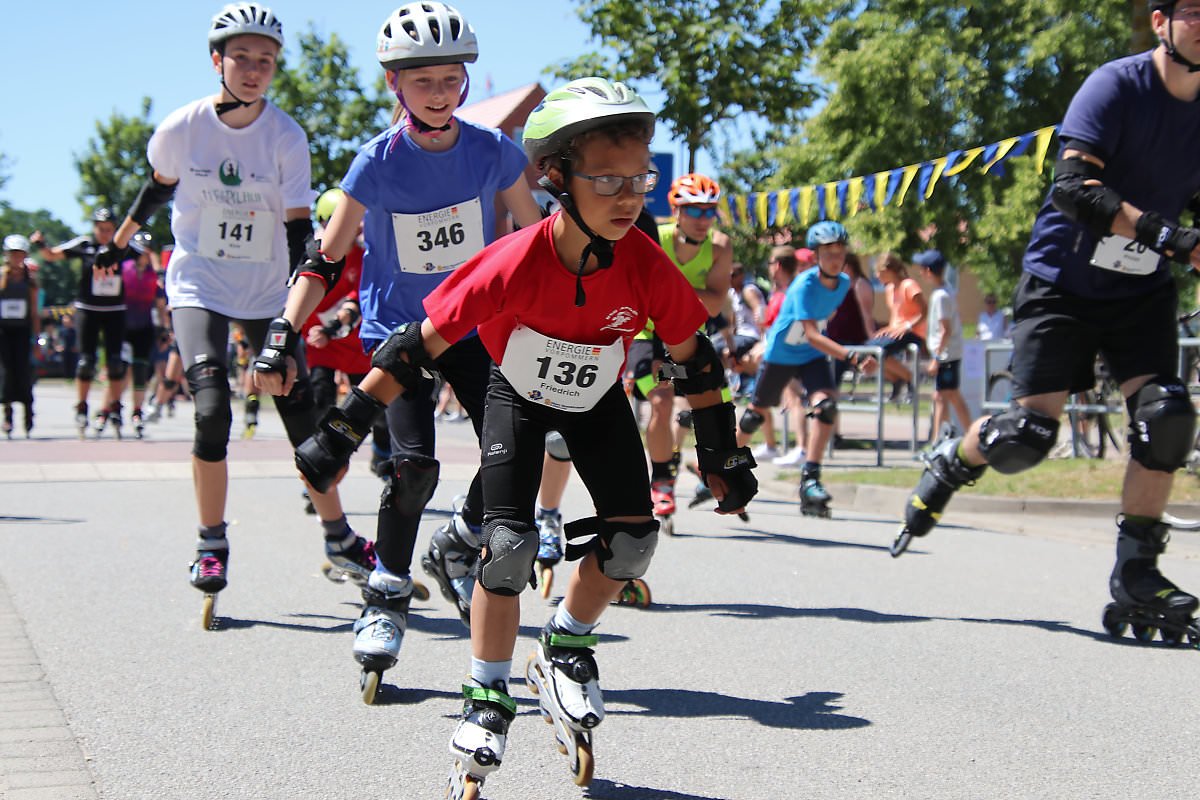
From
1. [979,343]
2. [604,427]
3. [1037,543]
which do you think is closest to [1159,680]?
[604,427]

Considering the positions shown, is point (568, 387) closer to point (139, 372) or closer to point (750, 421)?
point (750, 421)

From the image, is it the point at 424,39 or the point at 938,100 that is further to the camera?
the point at 938,100

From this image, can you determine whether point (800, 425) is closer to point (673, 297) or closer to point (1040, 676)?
point (1040, 676)

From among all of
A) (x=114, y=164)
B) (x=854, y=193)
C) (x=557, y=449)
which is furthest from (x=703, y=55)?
(x=114, y=164)

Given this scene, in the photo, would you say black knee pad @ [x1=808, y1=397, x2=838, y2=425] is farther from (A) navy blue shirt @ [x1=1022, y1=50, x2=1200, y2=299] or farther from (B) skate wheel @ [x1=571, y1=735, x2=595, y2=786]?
(B) skate wheel @ [x1=571, y1=735, x2=595, y2=786]

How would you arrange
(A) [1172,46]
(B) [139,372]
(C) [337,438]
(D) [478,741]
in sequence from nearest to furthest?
1. (D) [478,741]
2. (C) [337,438]
3. (A) [1172,46]
4. (B) [139,372]

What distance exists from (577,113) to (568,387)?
2.34ft

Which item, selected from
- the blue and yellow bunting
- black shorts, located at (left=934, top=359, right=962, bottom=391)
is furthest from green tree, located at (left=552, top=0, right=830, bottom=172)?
black shorts, located at (left=934, top=359, right=962, bottom=391)

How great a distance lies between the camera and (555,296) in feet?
11.8

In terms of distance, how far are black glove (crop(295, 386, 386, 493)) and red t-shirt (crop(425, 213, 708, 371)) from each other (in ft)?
0.94

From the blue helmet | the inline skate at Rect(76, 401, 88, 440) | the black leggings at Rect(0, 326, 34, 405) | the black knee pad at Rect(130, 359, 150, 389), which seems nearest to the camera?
the blue helmet

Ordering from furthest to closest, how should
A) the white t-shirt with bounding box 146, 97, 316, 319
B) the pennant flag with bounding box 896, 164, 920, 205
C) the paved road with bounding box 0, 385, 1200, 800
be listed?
the pennant flag with bounding box 896, 164, 920, 205, the white t-shirt with bounding box 146, 97, 316, 319, the paved road with bounding box 0, 385, 1200, 800

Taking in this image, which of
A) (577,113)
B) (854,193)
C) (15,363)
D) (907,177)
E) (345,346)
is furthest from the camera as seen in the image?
(854,193)

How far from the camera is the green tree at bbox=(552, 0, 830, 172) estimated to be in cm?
1775
